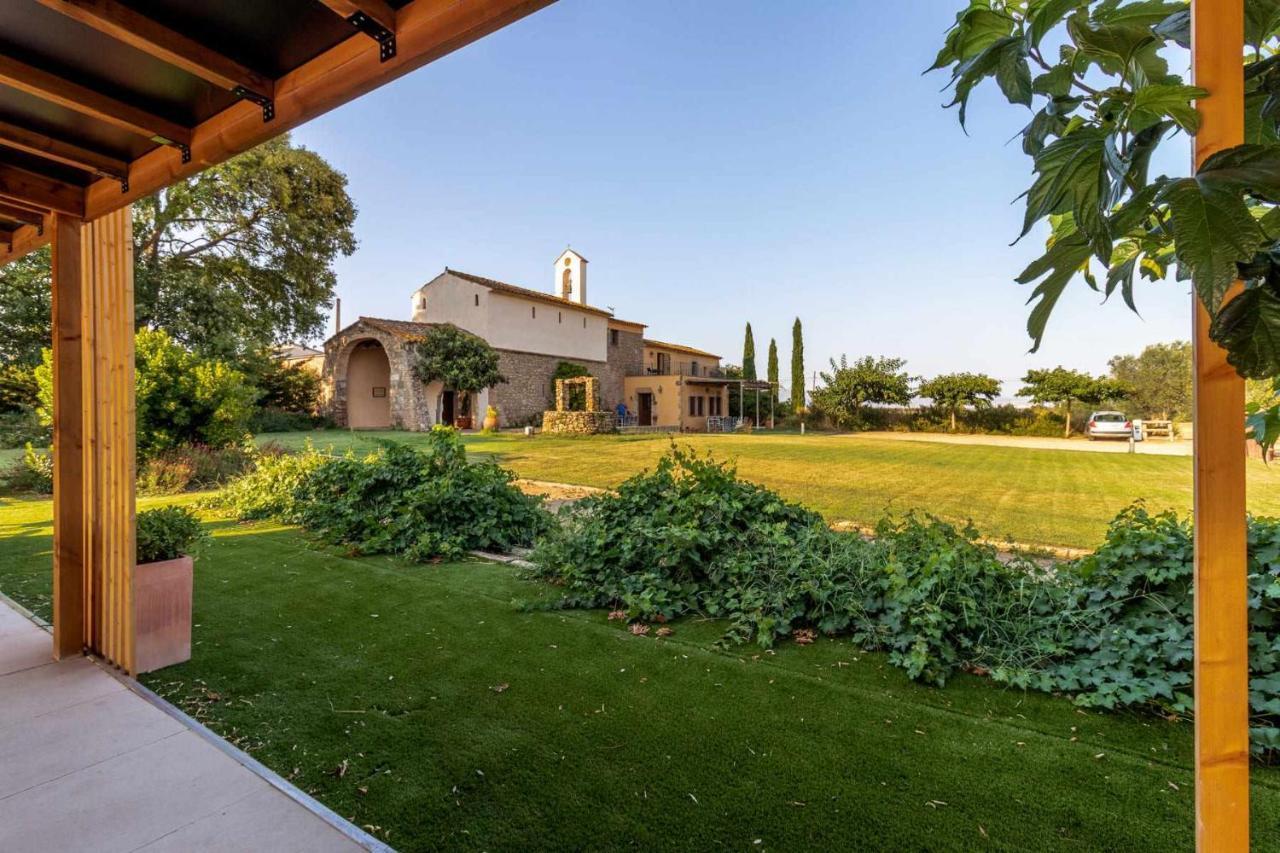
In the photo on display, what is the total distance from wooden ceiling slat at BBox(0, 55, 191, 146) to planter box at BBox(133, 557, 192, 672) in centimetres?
197

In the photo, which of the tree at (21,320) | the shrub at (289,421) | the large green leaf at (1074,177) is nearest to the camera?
the large green leaf at (1074,177)

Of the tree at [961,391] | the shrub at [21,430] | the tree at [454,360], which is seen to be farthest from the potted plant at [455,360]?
the tree at [961,391]

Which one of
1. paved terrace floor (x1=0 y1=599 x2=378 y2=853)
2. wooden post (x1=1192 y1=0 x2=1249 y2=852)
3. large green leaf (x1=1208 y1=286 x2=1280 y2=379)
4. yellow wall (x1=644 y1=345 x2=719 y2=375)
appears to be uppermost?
yellow wall (x1=644 y1=345 x2=719 y2=375)

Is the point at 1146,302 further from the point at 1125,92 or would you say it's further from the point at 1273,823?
the point at 1273,823

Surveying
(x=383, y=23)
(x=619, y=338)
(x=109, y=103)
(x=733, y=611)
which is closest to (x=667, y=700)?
(x=733, y=611)

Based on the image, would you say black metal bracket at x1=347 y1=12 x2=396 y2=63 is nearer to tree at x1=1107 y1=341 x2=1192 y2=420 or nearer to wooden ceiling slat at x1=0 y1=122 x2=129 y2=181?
wooden ceiling slat at x1=0 y1=122 x2=129 y2=181

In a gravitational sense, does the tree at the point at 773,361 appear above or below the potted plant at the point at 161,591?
above

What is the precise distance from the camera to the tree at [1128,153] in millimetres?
576

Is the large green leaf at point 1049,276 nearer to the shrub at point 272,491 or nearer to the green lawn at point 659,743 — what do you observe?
the green lawn at point 659,743

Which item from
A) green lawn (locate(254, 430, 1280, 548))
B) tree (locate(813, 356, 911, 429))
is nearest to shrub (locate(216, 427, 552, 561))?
green lawn (locate(254, 430, 1280, 548))

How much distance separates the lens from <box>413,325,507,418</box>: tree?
19.9 metres

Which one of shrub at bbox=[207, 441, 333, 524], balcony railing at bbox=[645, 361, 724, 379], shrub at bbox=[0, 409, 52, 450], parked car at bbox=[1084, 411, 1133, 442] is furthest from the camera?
balcony railing at bbox=[645, 361, 724, 379]

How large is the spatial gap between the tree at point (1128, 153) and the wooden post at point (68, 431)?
388cm

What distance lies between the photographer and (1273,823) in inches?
68.9
